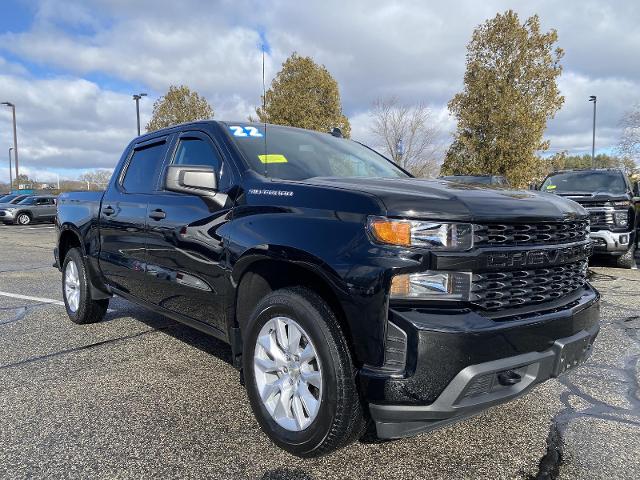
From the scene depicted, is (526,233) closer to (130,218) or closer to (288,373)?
(288,373)

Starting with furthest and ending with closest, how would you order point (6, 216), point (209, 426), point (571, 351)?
1. point (6, 216)
2. point (209, 426)
3. point (571, 351)

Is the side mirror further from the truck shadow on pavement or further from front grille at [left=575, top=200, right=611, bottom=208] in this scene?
front grille at [left=575, top=200, right=611, bottom=208]

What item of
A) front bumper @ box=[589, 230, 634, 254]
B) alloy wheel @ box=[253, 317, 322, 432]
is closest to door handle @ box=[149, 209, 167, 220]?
alloy wheel @ box=[253, 317, 322, 432]

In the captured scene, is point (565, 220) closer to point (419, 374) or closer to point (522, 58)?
point (419, 374)

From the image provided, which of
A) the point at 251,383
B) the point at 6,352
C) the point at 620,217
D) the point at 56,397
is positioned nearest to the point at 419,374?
the point at 251,383

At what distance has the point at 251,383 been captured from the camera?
290 cm

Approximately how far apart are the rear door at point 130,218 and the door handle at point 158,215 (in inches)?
5.2

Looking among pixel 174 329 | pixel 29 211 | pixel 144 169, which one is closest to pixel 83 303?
pixel 174 329

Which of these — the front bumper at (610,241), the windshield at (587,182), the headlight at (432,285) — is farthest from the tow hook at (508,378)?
the windshield at (587,182)

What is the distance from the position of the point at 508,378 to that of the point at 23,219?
3214 centimetres

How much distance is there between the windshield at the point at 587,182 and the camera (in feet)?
31.4

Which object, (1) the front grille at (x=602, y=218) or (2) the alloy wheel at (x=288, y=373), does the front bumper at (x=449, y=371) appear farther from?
(1) the front grille at (x=602, y=218)

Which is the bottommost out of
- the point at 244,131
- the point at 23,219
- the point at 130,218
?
the point at 23,219

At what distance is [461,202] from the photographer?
240 centimetres
